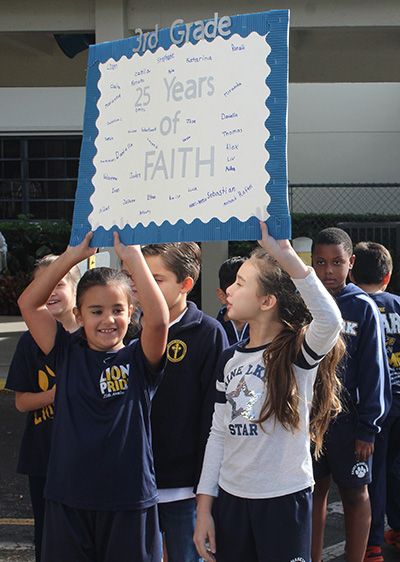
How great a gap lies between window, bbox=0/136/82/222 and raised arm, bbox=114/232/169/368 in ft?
58.1

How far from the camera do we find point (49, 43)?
8867mm

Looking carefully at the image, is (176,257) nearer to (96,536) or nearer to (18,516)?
(96,536)

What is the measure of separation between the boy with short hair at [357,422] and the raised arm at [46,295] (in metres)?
1.50

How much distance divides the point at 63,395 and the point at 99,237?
0.61m

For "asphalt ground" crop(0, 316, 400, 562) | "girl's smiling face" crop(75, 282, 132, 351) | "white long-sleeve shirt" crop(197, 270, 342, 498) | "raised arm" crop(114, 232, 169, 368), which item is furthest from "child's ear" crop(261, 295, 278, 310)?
"asphalt ground" crop(0, 316, 400, 562)

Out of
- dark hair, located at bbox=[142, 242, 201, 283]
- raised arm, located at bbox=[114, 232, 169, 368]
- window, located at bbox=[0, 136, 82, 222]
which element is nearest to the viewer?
raised arm, located at bbox=[114, 232, 169, 368]

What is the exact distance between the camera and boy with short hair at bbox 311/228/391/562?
334 centimetres

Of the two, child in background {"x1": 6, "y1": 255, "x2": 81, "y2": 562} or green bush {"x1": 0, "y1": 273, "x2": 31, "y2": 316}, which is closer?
child in background {"x1": 6, "y1": 255, "x2": 81, "y2": 562}

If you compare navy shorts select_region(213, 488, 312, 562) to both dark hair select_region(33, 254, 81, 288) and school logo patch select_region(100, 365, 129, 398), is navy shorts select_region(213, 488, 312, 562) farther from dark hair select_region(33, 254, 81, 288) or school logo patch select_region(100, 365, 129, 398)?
dark hair select_region(33, 254, 81, 288)

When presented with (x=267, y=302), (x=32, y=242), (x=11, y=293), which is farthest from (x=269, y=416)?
(x=32, y=242)

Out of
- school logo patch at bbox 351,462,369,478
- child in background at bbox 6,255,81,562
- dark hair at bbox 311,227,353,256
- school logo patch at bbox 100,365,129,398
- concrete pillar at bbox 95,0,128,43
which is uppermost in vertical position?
concrete pillar at bbox 95,0,128,43

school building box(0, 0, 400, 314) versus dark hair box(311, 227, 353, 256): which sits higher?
school building box(0, 0, 400, 314)

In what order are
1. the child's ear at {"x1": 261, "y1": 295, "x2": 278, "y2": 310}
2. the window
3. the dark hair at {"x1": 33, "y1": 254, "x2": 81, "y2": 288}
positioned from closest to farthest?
1. the child's ear at {"x1": 261, "y1": 295, "x2": 278, "y2": 310}
2. the dark hair at {"x1": 33, "y1": 254, "x2": 81, "y2": 288}
3. the window

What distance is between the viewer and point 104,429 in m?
2.41
